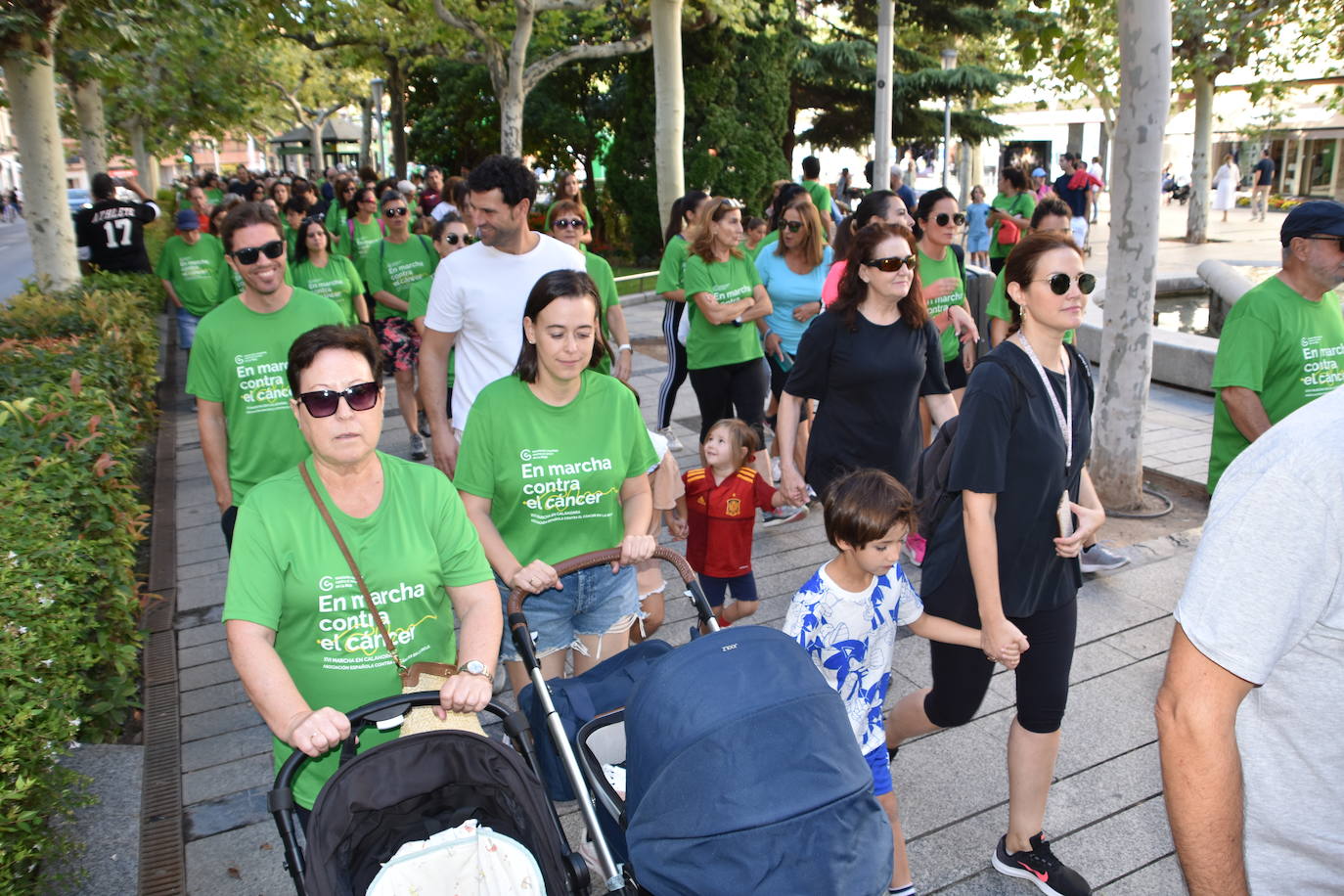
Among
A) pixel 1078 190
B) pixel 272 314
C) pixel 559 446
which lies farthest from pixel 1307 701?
pixel 1078 190

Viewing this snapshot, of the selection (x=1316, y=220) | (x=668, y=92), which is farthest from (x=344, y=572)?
(x=668, y=92)

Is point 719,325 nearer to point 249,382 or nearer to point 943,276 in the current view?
point 943,276

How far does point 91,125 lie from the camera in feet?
59.0

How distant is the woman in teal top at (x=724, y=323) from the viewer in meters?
6.59

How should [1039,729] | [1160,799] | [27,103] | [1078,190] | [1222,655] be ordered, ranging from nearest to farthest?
[1222,655], [1039,729], [1160,799], [27,103], [1078,190]

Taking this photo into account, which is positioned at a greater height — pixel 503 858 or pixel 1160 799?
pixel 503 858

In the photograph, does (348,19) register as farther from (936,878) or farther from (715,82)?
(936,878)

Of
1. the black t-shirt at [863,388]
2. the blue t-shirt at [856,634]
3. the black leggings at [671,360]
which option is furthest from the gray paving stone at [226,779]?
the black leggings at [671,360]

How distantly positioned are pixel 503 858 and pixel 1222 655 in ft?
5.30

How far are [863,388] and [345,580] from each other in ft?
8.53

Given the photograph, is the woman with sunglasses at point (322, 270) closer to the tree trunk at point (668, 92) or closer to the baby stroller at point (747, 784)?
the baby stroller at point (747, 784)

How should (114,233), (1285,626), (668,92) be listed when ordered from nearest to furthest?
1. (1285,626)
2. (114,233)
3. (668,92)

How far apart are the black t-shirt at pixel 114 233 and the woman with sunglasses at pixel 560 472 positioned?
10.6 m

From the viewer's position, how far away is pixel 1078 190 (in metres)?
19.4
